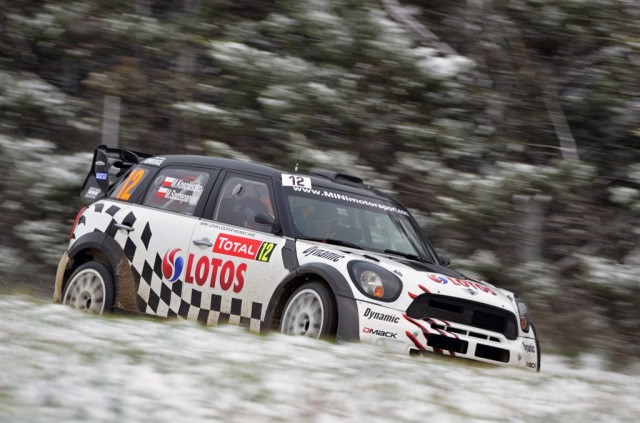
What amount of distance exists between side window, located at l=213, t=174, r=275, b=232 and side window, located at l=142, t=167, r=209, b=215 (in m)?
0.26

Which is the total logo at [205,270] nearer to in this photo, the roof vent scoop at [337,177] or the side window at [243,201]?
the side window at [243,201]

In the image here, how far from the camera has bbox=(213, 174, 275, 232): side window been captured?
851 cm

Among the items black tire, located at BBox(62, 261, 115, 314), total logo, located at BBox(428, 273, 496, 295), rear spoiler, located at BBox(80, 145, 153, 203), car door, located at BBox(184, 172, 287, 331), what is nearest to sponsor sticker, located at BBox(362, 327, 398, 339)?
total logo, located at BBox(428, 273, 496, 295)

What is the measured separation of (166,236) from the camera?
875 centimetres

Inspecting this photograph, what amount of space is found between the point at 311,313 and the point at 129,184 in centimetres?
280

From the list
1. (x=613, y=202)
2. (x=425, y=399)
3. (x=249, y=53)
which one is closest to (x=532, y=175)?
(x=613, y=202)

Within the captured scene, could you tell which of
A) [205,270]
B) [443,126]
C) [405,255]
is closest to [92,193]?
[205,270]

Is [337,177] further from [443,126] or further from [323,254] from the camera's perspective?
[443,126]

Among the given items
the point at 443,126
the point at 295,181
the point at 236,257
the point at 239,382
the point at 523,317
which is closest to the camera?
the point at 239,382

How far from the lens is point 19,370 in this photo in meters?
4.86

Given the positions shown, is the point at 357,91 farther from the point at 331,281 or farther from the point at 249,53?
the point at 331,281

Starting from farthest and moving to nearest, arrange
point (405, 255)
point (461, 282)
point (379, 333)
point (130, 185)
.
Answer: point (130, 185) → point (405, 255) → point (461, 282) → point (379, 333)

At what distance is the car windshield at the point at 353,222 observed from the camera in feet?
27.6

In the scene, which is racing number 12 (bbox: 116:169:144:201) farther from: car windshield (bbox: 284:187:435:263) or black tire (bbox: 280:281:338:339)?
black tire (bbox: 280:281:338:339)
